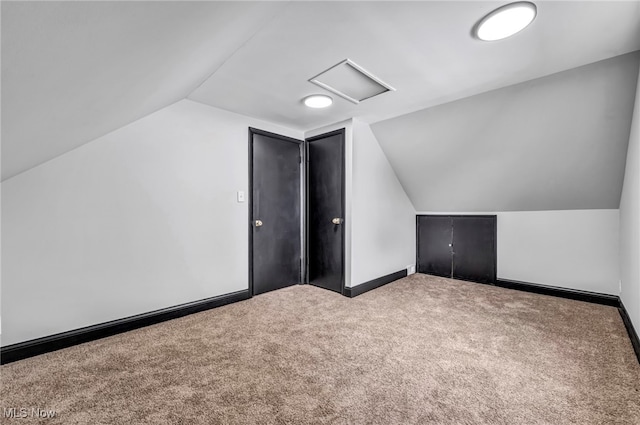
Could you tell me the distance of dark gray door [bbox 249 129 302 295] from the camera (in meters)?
3.22

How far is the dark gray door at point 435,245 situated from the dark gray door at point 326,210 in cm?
169

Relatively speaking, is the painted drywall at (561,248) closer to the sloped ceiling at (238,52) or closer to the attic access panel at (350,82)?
the sloped ceiling at (238,52)

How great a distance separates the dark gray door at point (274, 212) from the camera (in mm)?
3225

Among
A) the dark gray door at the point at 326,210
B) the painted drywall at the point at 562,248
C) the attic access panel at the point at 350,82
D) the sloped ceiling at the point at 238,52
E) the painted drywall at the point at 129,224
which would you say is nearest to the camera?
the sloped ceiling at the point at 238,52

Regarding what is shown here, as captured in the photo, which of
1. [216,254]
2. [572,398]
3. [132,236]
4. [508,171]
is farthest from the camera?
[508,171]

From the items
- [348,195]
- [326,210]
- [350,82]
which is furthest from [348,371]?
[350,82]

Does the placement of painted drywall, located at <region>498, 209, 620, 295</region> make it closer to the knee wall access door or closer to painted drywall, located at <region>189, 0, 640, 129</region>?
the knee wall access door

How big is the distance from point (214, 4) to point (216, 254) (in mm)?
2277

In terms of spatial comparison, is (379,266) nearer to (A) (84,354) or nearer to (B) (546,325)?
(B) (546,325)

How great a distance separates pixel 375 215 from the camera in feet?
11.7

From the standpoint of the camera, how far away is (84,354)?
6.24 feet

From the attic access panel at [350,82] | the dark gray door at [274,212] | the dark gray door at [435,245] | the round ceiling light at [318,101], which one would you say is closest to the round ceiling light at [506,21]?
the attic access panel at [350,82]

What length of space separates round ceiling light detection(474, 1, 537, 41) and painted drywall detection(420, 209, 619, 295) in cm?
248

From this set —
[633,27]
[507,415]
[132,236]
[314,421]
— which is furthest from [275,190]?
[633,27]
